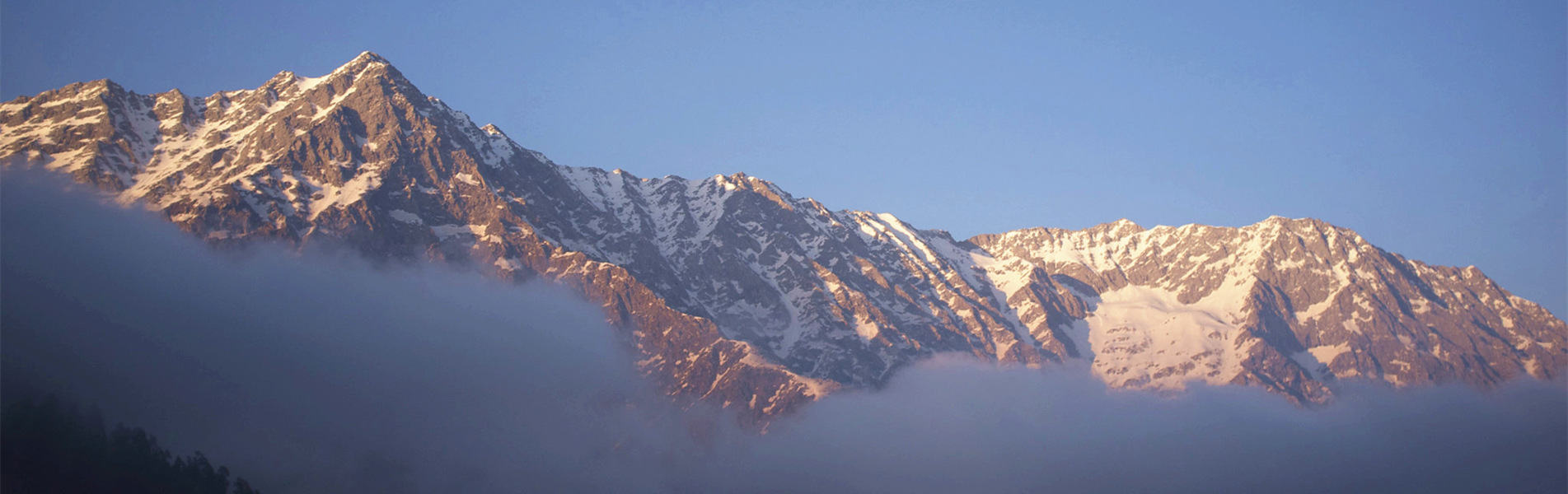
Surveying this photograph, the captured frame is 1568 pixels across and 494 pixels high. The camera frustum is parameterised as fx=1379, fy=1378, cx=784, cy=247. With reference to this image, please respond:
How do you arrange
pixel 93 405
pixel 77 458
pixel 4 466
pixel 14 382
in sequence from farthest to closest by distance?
pixel 93 405, pixel 14 382, pixel 77 458, pixel 4 466

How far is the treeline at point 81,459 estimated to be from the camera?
16612 cm

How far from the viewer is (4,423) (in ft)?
562

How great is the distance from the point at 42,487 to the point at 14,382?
1114 inches

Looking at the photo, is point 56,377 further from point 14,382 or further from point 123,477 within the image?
point 123,477

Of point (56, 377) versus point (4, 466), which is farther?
point (56, 377)

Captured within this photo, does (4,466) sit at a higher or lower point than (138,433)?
lower

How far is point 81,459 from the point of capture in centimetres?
17488

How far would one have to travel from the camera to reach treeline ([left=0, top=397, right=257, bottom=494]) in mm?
166125

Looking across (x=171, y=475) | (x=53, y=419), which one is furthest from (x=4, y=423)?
(x=171, y=475)

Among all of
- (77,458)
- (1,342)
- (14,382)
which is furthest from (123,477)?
(1,342)

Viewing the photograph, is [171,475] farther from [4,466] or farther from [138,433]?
[4,466]

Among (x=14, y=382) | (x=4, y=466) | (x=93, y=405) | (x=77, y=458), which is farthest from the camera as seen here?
(x=93, y=405)

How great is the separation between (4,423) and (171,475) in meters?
22.9

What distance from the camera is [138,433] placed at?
193750mm
